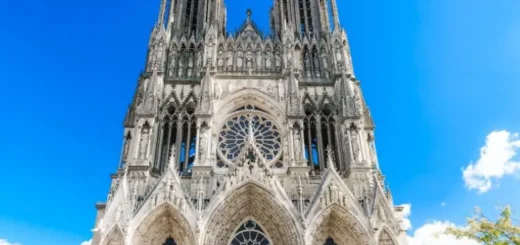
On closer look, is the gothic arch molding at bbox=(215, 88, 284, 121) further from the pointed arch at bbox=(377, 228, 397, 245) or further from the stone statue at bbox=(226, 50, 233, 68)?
the pointed arch at bbox=(377, 228, 397, 245)

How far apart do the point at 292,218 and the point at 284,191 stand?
1219mm

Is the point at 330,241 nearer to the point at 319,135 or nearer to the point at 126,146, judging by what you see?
the point at 319,135

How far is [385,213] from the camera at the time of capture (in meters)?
17.1

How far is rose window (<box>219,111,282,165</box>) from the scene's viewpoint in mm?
20642

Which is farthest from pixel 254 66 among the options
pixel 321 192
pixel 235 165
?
pixel 321 192

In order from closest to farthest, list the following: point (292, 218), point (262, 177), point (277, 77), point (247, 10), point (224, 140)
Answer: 1. point (292, 218)
2. point (262, 177)
3. point (224, 140)
4. point (277, 77)
5. point (247, 10)

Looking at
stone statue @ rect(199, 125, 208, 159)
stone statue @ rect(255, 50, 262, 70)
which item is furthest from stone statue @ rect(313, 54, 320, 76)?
stone statue @ rect(199, 125, 208, 159)

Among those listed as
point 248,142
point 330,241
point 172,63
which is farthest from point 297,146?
point 172,63

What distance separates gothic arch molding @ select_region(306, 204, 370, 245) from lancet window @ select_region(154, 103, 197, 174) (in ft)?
20.8

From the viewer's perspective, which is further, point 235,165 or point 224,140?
point 224,140

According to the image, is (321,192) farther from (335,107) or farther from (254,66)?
(254,66)

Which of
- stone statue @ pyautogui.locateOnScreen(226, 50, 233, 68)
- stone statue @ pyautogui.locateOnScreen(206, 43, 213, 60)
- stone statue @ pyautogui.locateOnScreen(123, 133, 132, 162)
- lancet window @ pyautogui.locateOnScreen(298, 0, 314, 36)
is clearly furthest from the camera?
lancet window @ pyautogui.locateOnScreen(298, 0, 314, 36)

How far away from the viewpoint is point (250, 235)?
18031mm

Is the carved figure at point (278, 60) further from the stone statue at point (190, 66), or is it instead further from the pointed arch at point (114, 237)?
the pointed arch at point (114, 237)
